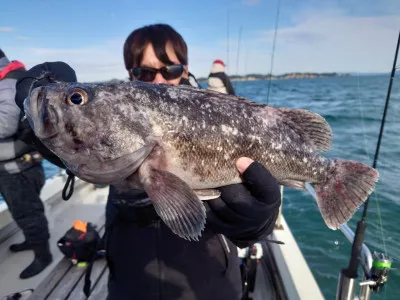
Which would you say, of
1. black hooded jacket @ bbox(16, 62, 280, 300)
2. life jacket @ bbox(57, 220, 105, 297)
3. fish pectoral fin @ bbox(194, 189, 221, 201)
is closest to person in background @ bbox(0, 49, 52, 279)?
life jacket @ bbox(57, 220, 105, 297)

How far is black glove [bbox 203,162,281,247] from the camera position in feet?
6.11

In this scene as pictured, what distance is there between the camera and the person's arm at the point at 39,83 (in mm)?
2448

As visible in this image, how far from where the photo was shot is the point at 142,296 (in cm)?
225

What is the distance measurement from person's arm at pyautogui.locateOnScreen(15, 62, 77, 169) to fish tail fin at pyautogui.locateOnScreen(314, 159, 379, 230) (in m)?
2.39

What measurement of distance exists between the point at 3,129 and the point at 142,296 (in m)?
3.09

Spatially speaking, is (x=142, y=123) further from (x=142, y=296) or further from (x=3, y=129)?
(x=3, y=129)

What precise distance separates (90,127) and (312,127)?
167 cm

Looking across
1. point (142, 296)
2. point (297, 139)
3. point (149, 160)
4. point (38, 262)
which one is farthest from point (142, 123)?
point (38, 262)

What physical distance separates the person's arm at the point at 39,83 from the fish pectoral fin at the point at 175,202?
4.39 feet

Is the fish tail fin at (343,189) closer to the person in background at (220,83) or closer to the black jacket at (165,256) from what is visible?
the black jacket at (165,256)

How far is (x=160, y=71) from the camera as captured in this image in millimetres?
2773

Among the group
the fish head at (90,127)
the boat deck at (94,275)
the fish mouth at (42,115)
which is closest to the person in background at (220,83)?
the boat deck at (94,275)

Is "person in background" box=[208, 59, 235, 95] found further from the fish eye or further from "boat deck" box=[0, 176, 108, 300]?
the fish eye

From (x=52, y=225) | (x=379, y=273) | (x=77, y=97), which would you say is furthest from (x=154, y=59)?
(x=52, y=225)
